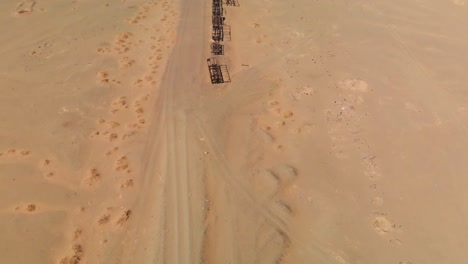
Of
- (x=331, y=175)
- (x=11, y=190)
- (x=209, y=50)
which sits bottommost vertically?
(x=11, y=190)

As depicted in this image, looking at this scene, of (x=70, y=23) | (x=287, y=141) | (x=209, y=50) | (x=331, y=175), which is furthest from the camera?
(x=70, y=23)

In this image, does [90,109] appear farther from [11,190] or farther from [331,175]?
[331,175]

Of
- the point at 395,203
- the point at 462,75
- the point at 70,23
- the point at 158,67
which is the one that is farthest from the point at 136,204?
the point at 462,75

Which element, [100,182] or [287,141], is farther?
[287,141]

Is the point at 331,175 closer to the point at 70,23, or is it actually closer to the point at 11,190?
the point at 11,190

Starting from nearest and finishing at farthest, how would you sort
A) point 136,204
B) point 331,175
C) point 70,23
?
point 136,204 < point 331,175 < point 70,23

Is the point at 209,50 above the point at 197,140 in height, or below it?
above

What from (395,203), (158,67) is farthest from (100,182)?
(395,203)
